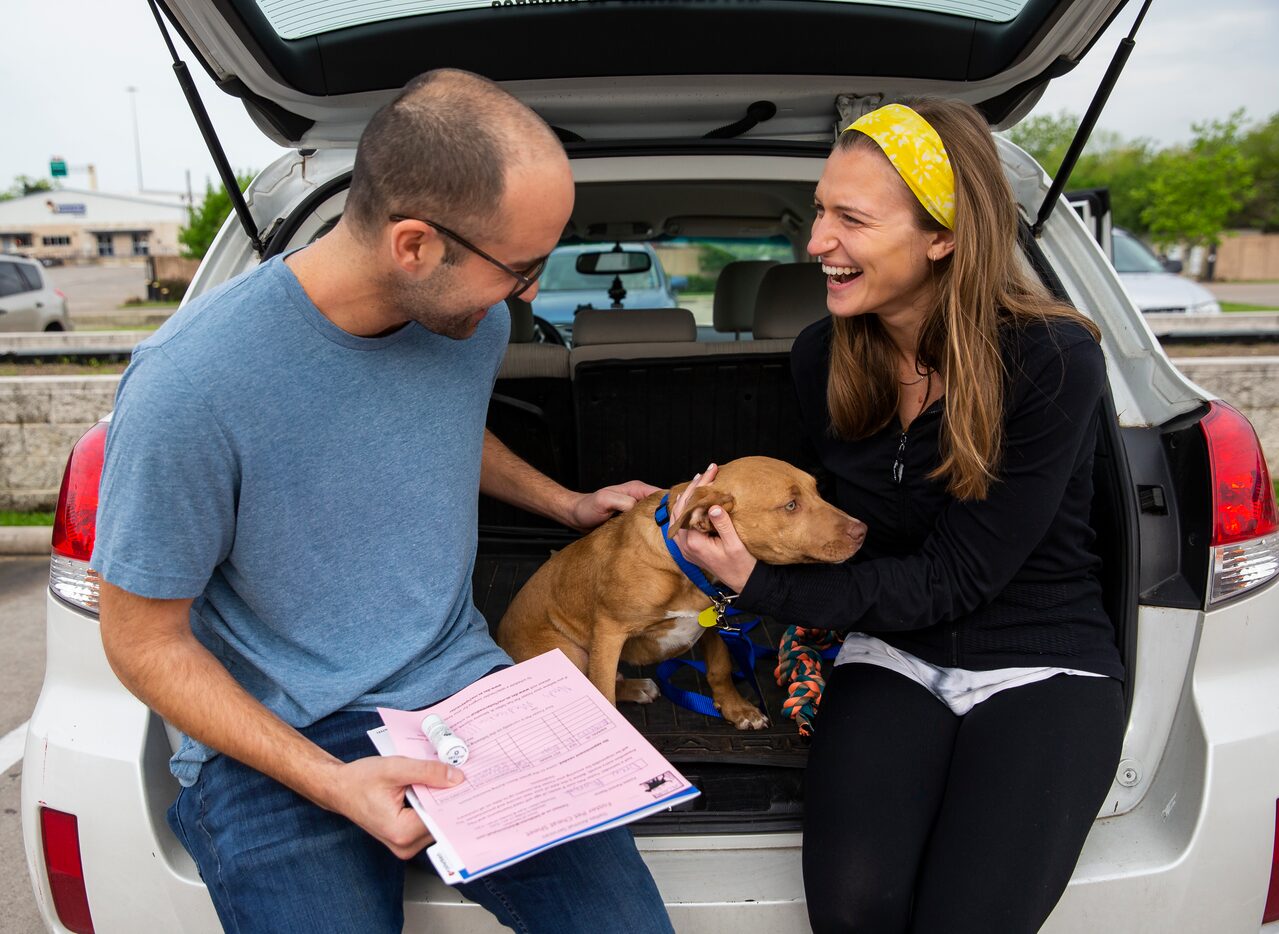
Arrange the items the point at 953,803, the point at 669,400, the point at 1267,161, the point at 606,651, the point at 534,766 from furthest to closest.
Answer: the point at 1267,161, the point at 669,400, the point at 606,651, the point at 953,803, the point at 534,766

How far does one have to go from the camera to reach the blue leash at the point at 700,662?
106 inches

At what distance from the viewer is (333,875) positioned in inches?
67.0

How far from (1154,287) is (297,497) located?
48.9 feet

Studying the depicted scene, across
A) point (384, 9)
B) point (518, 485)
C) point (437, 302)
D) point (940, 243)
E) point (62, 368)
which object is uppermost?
point (384, 9)

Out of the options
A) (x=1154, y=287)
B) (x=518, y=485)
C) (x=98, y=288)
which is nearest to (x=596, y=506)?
(x=518, y=485)

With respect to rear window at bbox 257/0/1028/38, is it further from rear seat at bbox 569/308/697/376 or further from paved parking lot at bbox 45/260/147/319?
paved parking lot at bbox 45/260/147/319

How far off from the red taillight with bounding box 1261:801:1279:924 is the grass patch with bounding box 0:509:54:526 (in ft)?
23.0

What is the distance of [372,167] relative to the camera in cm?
176

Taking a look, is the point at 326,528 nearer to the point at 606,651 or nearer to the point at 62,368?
the point at 606,651

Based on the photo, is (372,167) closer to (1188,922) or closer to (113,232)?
(1188,922)

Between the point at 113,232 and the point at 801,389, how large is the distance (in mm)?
97149

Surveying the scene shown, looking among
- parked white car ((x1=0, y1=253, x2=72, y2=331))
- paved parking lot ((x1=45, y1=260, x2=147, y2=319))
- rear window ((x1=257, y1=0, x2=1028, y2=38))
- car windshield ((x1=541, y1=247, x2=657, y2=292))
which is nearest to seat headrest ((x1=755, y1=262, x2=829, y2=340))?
rear window ((x1=257, y1=0, x2=1028, y2=38))

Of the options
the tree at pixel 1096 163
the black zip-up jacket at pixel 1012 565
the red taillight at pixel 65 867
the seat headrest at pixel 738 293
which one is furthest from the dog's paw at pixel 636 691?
the tree at pixel 1096 163

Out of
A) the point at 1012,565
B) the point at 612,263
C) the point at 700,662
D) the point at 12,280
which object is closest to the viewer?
the point at 1012,565
